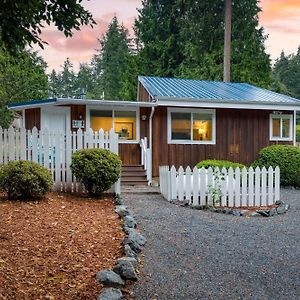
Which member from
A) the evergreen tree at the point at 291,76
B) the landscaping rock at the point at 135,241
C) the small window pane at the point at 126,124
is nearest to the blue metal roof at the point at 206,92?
the small window pane at the point at 126,124

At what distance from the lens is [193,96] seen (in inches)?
534

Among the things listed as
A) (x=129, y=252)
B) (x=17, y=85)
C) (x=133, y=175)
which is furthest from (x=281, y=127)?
(x=17, y=85)

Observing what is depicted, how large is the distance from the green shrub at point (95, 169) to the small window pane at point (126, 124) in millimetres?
5257

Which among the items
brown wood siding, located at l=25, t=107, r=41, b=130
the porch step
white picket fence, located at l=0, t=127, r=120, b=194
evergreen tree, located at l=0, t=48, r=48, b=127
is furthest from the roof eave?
evergreen tree, located at l=0, t=48, r=48, b=127

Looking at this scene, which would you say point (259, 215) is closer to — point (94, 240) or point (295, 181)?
point (94, 240)

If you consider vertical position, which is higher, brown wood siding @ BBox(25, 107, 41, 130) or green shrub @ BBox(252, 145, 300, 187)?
brown wood siding @ BBox(25, 107, 41, 130)

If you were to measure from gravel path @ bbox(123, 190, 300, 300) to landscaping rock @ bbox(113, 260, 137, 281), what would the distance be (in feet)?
0.33

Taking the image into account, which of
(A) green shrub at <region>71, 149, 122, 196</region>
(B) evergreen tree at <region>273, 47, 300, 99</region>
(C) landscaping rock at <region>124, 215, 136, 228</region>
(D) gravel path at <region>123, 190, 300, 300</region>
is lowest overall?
(D) gravel path at <region>123, 190, 300, 300</region>

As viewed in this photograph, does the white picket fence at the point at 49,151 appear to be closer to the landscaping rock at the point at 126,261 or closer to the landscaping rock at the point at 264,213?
the landscaping rock at the point at 264,213

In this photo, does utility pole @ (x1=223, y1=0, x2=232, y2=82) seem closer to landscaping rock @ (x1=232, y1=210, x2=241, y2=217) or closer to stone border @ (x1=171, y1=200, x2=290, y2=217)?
stone border @ (x1=171, y1=200, x2=290, y2=217)

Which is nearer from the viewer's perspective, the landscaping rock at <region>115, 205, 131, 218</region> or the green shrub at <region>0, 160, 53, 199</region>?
the landscaping rock at <region>115, 205, 131, 218</region>

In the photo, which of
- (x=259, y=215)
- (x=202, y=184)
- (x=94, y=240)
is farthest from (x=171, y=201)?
(x=94, y=240)

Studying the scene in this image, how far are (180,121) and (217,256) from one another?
364 inches

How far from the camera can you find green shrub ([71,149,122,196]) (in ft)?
26.6
